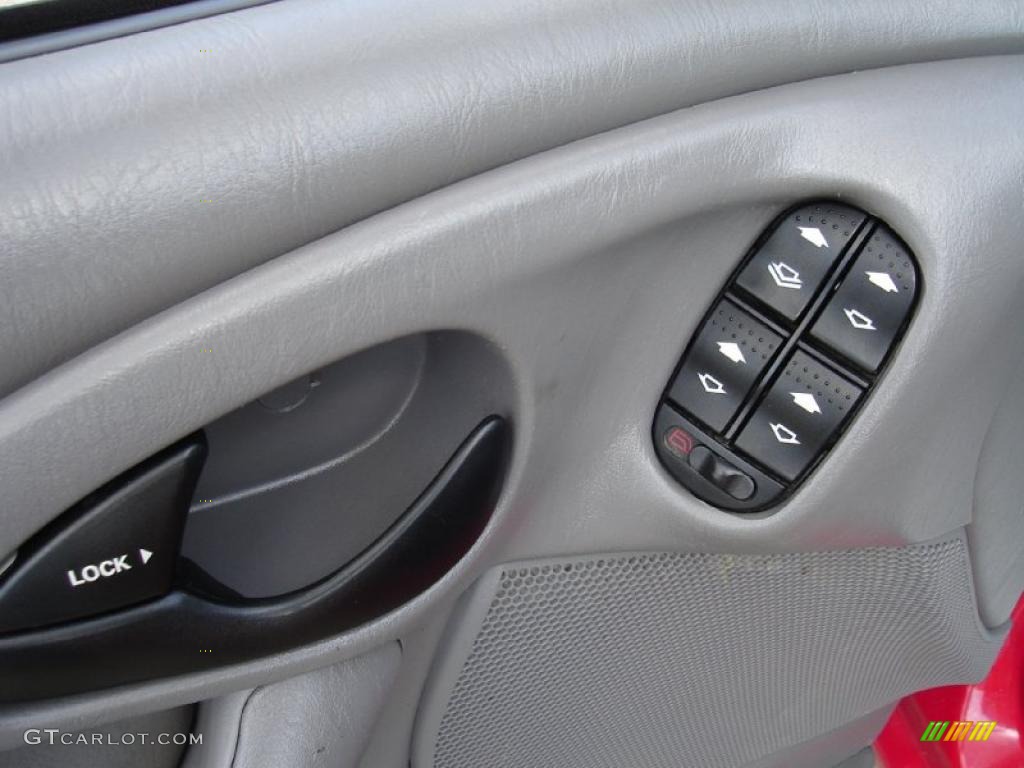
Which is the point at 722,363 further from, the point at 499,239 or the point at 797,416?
the point at 499,239

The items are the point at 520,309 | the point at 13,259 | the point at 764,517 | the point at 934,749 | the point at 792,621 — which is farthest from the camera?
the point at 934,749

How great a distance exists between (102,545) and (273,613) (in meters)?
0.15

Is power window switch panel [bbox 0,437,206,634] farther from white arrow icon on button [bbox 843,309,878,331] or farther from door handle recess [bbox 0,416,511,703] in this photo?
white arrow icon on button [bbox 843,309,878,331]

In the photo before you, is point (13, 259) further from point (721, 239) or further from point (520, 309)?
point (721, 239)

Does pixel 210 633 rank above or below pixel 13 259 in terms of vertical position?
below

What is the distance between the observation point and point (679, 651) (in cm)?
93

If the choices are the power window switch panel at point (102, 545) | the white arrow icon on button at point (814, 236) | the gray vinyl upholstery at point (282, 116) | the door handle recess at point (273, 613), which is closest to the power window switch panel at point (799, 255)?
the white arrow icon on button at point (814, 236)

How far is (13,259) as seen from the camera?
597mm

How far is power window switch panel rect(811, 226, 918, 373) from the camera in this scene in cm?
74

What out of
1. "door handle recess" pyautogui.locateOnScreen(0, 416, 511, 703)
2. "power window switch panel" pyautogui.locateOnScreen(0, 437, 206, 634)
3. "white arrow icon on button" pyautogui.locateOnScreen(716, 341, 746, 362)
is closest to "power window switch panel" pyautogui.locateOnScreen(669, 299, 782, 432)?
"white arrow icon on button" pyautogui.locateOnScreen(716, 341, 746, 362)

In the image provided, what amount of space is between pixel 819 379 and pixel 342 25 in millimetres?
397

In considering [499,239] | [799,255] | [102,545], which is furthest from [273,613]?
[799,255]

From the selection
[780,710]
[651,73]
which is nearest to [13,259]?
[651,73]

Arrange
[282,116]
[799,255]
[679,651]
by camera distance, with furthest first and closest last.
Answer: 1. [679,651]
2. [799,255]
3. [282,116]
